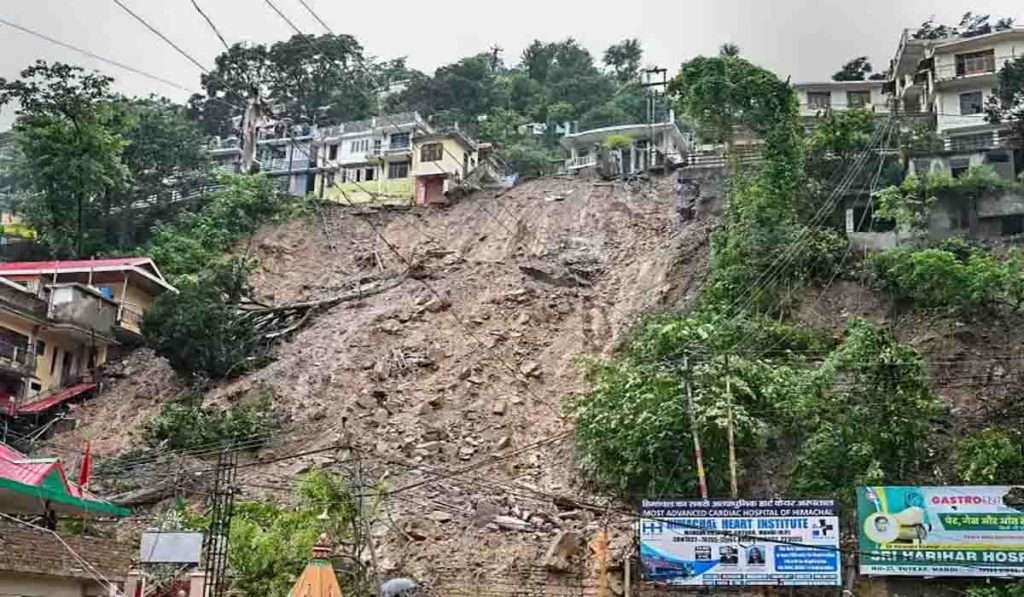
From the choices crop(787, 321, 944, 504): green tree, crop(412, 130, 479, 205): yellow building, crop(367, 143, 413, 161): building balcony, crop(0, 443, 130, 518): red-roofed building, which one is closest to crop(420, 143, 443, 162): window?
crop(412, 130, 479, 205): yellow building

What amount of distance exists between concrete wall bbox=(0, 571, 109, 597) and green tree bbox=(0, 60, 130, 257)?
1153 inches

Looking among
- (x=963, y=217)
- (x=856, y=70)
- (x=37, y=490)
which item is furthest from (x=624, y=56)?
(x=37, y=490)

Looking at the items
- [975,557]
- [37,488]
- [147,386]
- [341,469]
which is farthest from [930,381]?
[147,386]

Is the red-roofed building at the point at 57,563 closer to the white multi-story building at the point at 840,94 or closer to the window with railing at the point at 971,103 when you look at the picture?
the window with railing at the point at 971,103

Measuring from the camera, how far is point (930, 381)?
24453mm

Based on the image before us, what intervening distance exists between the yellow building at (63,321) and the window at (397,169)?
48.3 ft

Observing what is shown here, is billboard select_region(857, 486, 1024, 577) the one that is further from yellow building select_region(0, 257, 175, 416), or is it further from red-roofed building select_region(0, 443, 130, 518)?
yellow building select_region(0, 257, 175, 416)

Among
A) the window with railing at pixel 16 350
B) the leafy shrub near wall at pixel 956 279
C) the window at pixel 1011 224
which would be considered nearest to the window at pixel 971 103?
the window at pixel 1011 224

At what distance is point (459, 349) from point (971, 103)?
24891 millimetres

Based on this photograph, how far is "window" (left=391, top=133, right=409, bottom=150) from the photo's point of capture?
5044 centimetres

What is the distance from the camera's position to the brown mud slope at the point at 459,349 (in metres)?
24.4

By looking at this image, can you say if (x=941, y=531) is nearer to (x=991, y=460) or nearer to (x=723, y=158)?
(x=991, y=460)

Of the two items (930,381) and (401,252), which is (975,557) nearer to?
(930,381)

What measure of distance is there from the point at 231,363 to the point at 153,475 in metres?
5.57
